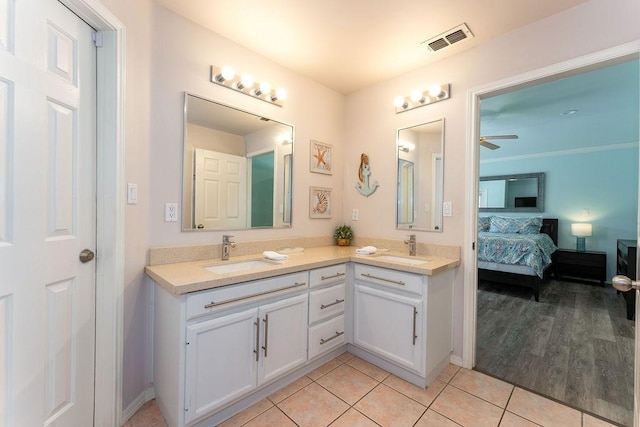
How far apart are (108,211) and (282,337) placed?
1.24m

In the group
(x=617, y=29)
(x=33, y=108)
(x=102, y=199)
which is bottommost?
(x=102, y=199)

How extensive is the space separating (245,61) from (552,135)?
485 cm

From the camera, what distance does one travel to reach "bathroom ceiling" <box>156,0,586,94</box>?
1675mm

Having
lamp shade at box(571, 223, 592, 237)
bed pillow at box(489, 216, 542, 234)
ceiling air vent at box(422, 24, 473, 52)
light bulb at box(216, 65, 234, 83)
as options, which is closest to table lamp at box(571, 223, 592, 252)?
lamp shade at box(571, 223, 592, 237)

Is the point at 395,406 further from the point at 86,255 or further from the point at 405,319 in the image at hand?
the point at 86,255

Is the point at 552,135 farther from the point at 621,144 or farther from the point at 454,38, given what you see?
the point at 454,38

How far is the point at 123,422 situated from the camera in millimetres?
1479

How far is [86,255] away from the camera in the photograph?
52.6 inches

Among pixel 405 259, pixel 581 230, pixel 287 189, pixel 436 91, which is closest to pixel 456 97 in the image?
pixel 436 91

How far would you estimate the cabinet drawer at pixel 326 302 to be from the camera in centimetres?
191

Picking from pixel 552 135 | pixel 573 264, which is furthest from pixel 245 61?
pixel 573 264

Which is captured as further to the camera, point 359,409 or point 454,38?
point 454,38

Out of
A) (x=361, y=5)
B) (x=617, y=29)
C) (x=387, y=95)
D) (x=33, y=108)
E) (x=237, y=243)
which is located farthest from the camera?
(x=387, y=95)

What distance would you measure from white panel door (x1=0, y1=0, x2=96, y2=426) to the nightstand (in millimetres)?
6407
